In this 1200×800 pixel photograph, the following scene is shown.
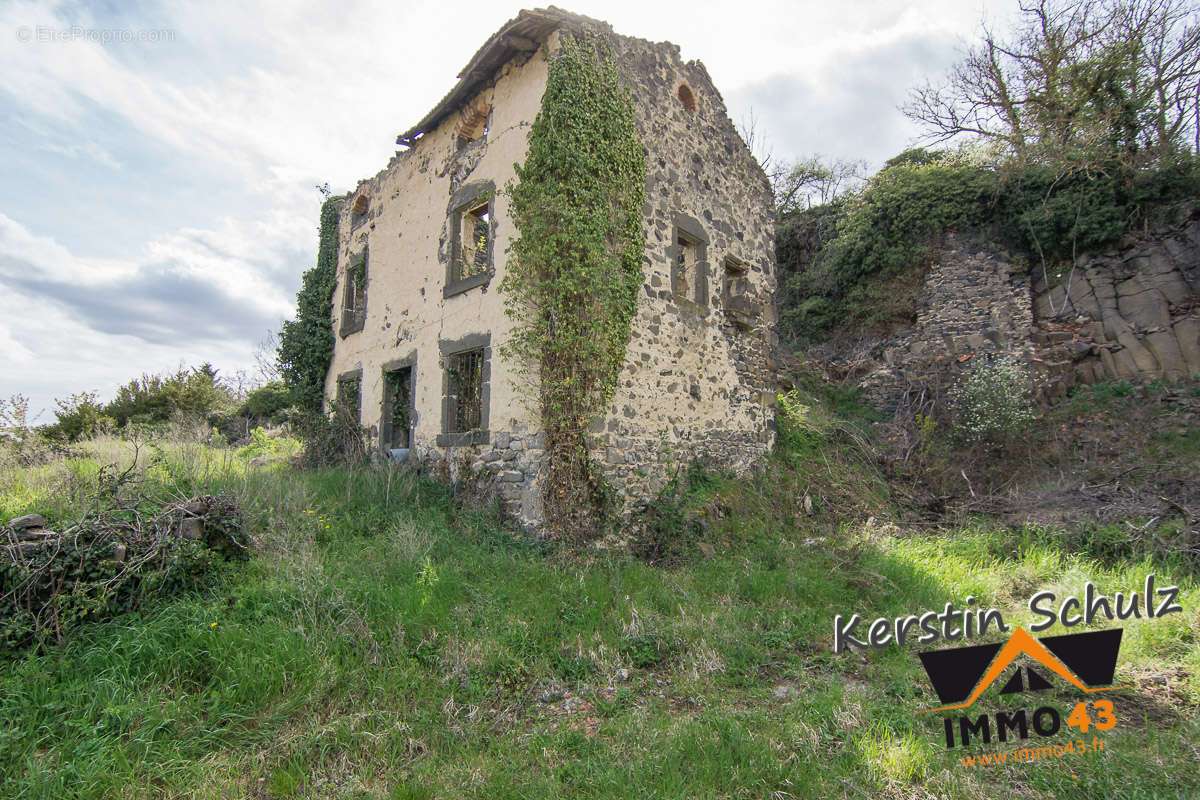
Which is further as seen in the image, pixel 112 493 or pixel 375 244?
pixel 375 244

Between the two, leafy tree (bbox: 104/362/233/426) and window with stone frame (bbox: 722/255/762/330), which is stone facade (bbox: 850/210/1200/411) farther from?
leafy tree (bbox: 104/362/233/426)

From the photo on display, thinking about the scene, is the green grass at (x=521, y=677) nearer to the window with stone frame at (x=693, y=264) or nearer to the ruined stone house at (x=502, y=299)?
the ruined stone house at (x=502, y=299)

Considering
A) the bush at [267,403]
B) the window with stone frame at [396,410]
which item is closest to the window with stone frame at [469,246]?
the window with stone frame at [396,410]

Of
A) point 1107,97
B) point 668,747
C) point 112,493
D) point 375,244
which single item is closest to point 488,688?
point 668,747

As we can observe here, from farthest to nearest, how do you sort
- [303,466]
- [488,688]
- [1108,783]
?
1. [303,466]
2. [488,688]
3. [1108,783]

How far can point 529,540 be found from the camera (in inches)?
267

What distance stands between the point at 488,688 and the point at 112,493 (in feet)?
13.6

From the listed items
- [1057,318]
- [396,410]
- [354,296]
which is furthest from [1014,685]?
[354,296]

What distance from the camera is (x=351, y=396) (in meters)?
11.1

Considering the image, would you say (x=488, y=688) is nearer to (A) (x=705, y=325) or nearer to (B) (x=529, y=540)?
(B) (x=529, y=540)

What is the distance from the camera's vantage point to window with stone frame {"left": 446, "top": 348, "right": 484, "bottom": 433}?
841 cm

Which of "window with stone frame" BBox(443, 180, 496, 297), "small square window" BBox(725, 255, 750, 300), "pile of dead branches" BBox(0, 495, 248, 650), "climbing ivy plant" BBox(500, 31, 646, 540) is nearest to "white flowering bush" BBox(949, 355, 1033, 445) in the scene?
"small square window" BBox(725, 255, 750, 300)

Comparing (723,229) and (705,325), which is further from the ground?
(723,229)

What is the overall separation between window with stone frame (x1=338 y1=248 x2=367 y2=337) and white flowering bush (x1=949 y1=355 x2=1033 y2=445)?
11588mm
